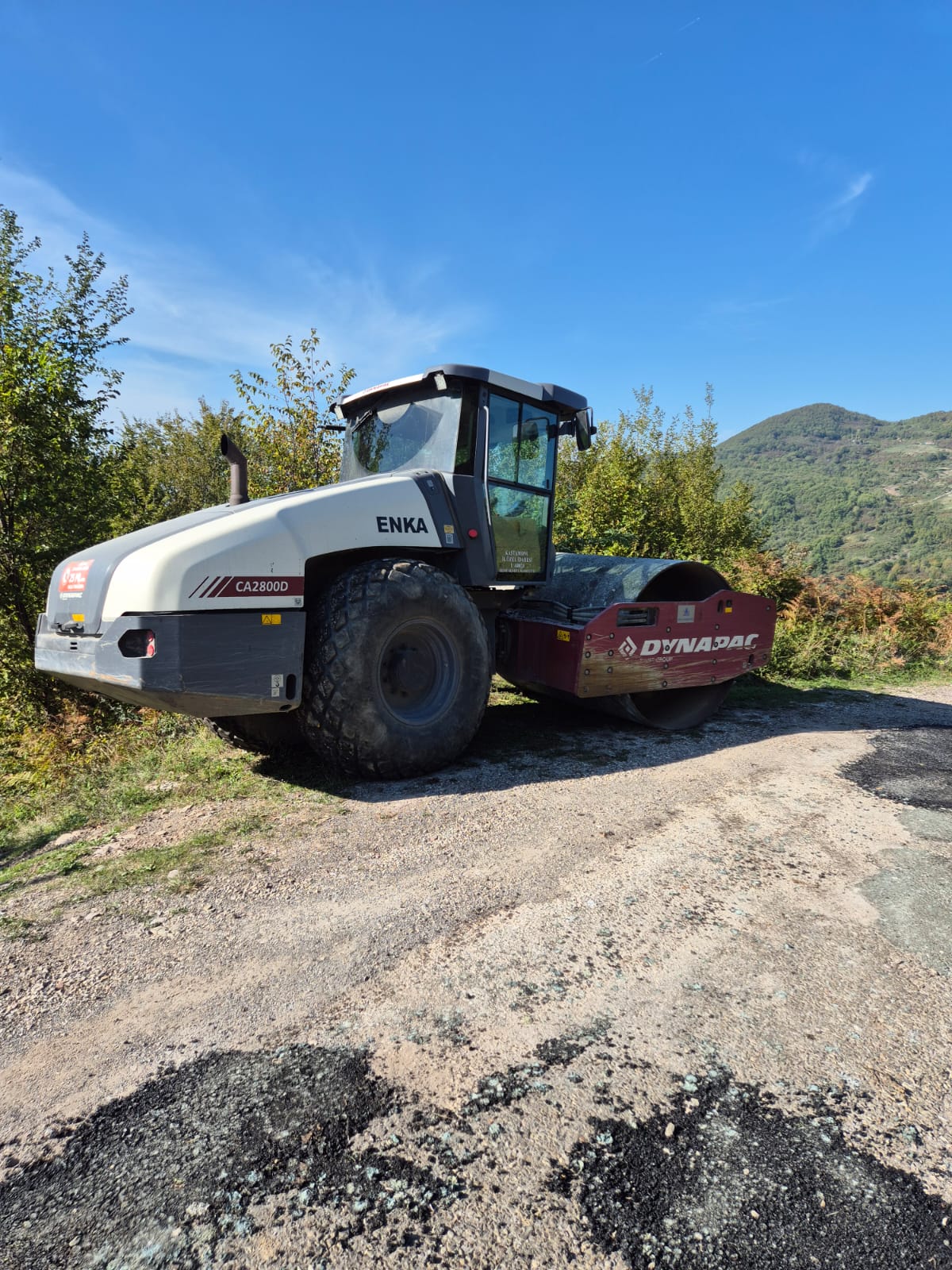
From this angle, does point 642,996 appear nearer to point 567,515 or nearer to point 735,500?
point 567,515

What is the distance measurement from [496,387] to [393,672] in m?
2.30

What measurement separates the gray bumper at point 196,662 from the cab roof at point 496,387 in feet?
7.17

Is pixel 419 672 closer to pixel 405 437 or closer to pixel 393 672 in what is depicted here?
pixel 393 672

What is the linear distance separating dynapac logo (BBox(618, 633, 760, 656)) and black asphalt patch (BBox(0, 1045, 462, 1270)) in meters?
4.31

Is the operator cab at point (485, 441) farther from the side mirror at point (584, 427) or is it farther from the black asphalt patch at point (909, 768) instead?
the black asphalt patch at point (909, 768)

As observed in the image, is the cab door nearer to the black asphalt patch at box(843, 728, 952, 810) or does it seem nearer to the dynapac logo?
the dynapac logo

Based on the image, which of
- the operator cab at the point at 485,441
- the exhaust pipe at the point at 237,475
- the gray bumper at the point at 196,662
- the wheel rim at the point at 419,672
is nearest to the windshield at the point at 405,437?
the operator cab at the point at 485,441

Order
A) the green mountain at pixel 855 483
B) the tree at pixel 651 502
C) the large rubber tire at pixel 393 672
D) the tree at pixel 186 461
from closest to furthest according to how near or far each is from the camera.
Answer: the large rubber tire at pixel 393 672, the tree at pixel 651 502, the tree at pixel 186 461, the green mountain at pixel 855 483

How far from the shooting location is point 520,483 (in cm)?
573

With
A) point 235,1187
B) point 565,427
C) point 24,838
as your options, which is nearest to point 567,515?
point 565,427

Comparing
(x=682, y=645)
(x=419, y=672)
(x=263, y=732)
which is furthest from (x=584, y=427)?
(x=263, y=732)

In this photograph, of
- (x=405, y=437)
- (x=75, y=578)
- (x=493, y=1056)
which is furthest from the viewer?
(x=405, y=437)

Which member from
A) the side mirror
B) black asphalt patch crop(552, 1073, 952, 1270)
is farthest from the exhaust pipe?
black asphalt patch crop(552, 1073, 952, 1270)

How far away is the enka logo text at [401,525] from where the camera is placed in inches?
185
